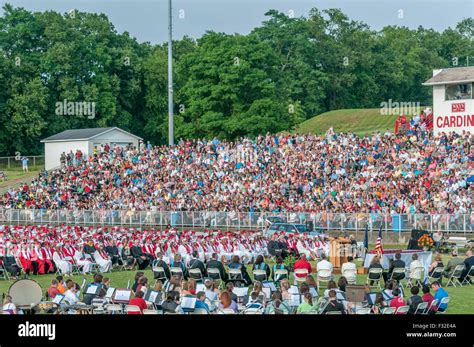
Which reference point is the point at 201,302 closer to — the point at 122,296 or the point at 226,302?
the point at 226,302

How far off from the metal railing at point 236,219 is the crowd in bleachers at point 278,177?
32.0 inches

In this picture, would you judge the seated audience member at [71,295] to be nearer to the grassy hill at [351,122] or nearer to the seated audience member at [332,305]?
the seated audience member at [332,305]

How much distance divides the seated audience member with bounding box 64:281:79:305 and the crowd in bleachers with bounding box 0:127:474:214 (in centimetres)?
2072

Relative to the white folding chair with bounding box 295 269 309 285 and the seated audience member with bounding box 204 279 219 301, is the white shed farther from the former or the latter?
the seated audience member with bounding box 204 279 219 301

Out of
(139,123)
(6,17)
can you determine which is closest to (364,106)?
(139,123)

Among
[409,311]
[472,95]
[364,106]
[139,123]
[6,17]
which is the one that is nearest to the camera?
[409,311]

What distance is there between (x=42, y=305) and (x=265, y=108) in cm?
5158

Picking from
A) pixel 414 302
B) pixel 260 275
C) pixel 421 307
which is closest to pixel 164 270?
pixel 260 275

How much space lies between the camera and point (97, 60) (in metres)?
76.2

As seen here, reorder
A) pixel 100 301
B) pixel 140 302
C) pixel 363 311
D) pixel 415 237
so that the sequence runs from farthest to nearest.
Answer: pixel 415 237
pixel 100 301
pixel 140 302
pixel 363 311

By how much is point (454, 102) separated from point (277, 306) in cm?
3182

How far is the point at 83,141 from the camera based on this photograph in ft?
207

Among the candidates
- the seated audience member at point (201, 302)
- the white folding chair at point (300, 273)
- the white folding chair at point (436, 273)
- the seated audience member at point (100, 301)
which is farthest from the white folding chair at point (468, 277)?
the seated audience member at point (100, 301)
